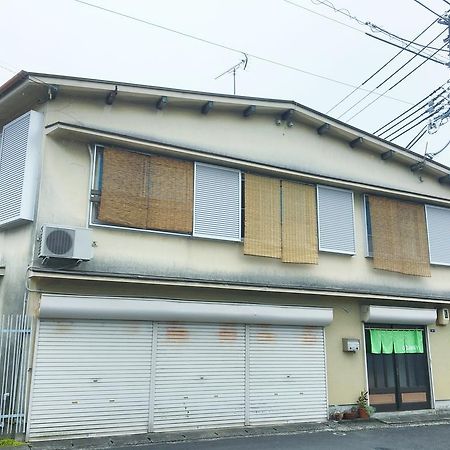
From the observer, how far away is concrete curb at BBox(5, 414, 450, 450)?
898 cm

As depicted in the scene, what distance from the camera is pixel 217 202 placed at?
11.6m

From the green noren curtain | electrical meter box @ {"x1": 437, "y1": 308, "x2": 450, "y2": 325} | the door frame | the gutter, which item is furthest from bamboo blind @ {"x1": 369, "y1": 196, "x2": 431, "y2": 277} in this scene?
the green noren curtain

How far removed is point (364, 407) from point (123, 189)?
8.18 metres

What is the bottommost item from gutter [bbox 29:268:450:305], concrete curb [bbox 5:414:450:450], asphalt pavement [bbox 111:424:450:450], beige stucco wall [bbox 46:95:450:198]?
asphalt pavement [bbox 111:424:450:450]

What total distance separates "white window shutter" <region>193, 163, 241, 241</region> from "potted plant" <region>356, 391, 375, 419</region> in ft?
17.6

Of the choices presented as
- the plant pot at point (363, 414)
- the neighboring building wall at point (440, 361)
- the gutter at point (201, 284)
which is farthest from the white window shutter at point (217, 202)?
the neighboring building wall at point (440, 361)

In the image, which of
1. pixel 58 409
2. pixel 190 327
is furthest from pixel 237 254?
pixel 58 409

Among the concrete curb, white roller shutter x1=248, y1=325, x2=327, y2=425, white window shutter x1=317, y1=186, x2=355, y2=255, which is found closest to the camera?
the concrete curb

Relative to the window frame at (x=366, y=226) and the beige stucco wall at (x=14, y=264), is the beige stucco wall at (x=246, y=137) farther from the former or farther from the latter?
the beige stucco wall at (x=14, y=264)

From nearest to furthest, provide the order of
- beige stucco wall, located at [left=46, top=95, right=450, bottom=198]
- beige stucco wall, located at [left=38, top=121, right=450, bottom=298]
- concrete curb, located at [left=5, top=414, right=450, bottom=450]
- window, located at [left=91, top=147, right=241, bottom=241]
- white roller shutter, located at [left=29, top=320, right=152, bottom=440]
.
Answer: concrete curb, located at [left=5, top=414, right=450, bottom=450] < white roller shutter, located at [left=29, top=320, right=152, bottom=440] < beige stucco wall, located at [left=38, top=121, right=450, bottom=298] < window, located at [left=91, top=147, right=241, bottom=241] < beige stucco wall, located at [left=46, top=95, right=450, bottom=198]

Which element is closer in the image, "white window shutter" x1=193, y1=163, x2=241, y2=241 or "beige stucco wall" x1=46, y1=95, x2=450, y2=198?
"beige stucco wall" x1=46, y1=95, x2=450, y2=198

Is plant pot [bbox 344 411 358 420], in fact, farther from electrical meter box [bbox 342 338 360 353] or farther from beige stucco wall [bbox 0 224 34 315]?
beige stucco wall [bbox 0 224 34 315]

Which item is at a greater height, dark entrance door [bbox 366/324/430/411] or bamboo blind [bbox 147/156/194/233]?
bamboo blind [bbox 147/156/194/233]

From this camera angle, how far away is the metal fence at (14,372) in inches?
346
